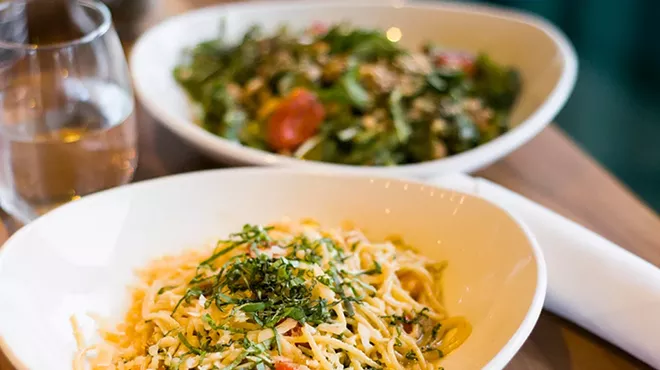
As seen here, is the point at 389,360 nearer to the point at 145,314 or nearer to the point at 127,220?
the point at 145,314

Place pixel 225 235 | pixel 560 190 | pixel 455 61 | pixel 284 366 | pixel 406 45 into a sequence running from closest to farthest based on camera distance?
pixel 284 366
pixel 225 235
pixel 560 190
pixel 455 61
pixel 406 45

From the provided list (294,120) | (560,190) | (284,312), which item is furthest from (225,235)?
(560,190)

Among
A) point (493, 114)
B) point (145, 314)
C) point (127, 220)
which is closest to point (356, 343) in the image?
point (145, 314)

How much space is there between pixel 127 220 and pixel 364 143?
0.54m

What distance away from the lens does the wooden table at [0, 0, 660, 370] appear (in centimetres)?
110

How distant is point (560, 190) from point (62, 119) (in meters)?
0.97

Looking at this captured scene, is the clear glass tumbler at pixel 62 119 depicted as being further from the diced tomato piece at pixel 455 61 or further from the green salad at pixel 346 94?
the diced tomato piece at pixel 455 61

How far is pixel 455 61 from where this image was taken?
1857 millimetres

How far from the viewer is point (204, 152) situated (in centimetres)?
143

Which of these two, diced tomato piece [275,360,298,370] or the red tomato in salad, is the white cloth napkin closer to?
diced tomato piece [275,360,298,370]

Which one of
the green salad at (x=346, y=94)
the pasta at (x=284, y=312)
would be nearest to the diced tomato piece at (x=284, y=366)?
the pasta at (x=284, y=312)

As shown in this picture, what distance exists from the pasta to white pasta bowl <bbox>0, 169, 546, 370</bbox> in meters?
0.03

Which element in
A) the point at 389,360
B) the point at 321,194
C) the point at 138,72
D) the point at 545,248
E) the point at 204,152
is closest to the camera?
the point at 389,360

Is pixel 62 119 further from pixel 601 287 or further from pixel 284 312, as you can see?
pixel 601 287
